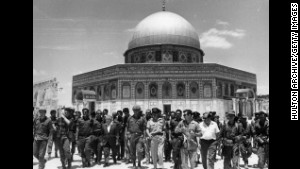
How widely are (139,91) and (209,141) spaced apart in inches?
939

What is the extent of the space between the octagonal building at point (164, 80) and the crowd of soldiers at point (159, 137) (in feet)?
68.6

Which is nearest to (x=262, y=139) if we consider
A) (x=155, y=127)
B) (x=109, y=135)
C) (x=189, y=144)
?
(x=189, y=144)

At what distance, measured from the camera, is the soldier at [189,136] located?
24.1 ft

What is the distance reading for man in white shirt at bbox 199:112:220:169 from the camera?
23.2 ft

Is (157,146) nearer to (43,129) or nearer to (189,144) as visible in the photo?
(189,144)

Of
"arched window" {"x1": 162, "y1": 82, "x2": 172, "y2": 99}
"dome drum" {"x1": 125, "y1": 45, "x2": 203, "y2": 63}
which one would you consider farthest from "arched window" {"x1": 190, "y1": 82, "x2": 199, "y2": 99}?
"dome drum" {"x1": 125, "y1": 45, "x2": 203, "y2": 63}

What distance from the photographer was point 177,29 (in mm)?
36438

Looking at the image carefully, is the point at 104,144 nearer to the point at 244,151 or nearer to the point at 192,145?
the point at 192,145

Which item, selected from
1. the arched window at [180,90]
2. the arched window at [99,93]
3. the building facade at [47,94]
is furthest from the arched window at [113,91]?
the building facade at [47,94]

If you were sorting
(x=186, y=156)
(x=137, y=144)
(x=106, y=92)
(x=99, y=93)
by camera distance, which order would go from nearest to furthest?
(x=186, y=156) → (x=137, y=144) → (x=106, y=92) → (x=99, y=93)

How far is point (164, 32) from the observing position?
35.8 meters
